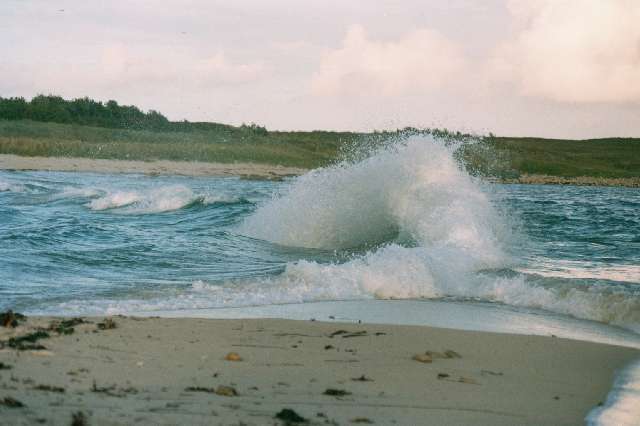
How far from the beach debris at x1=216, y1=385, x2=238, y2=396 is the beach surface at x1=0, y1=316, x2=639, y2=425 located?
0.04ft

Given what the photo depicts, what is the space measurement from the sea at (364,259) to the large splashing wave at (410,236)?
3 centimetres

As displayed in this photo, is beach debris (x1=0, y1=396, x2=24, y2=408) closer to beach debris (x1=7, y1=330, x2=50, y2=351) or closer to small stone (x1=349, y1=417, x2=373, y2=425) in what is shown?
beach debris (x1=7, y1=330, x2=50, y2=351)

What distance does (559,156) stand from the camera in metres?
86.8

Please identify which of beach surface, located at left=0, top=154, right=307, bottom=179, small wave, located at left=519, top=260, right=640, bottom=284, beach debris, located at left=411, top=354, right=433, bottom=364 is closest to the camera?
beach debris, located at left=411, top=354, right=433, bottom=364

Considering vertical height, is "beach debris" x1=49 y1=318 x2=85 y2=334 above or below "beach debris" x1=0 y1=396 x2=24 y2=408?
below

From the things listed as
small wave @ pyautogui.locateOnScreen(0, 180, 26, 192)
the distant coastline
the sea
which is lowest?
small wave @ pyautogui.locateOnScreen(0, 180, 26, 192)

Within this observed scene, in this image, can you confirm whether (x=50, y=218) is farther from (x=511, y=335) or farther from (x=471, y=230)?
(x=511, y=335)

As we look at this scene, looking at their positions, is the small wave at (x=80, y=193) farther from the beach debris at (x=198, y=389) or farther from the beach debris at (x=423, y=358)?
the beach debris at (x=198, y=389)

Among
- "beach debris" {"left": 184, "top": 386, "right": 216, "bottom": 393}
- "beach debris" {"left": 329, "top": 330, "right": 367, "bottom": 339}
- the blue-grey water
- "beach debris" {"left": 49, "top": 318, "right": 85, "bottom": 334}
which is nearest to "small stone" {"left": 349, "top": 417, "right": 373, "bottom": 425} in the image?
"beach debris" {"left": 184, "top": 386, "right": 216, "bottom": 393}

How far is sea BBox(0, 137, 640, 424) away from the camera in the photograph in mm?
8242

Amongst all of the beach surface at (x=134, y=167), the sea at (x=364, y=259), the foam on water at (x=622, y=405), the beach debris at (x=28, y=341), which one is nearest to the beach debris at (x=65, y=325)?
the beach debris at (x=28, y=341)

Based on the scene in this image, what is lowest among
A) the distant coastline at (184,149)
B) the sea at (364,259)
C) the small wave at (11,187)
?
the small wave at (11,187)

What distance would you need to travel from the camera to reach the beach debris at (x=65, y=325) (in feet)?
20.5

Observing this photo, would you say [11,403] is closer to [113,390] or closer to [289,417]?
[113,390]
